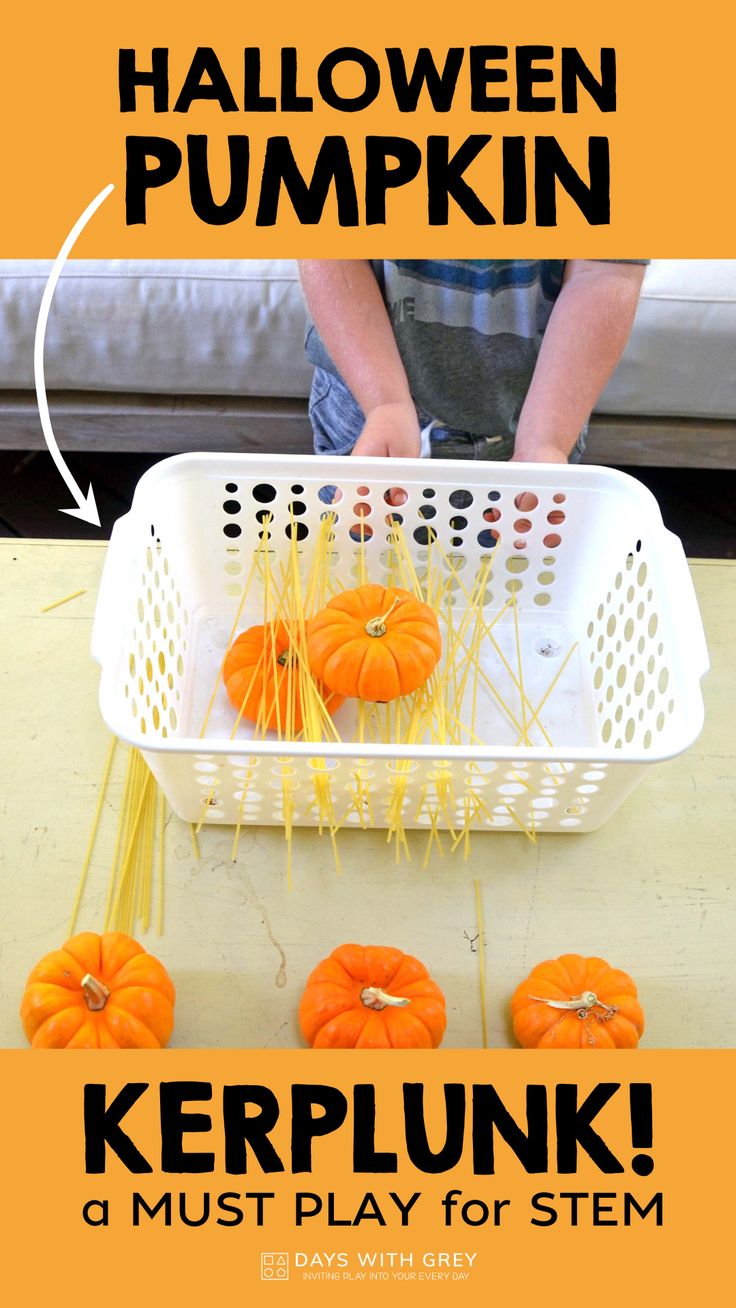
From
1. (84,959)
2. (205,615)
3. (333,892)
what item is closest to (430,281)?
(205,615)

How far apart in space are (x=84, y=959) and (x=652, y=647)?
1.76 ft

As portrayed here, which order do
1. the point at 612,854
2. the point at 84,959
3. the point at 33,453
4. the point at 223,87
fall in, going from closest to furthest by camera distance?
1. the point at 84,959
2. the point at 612,854
3. the point at 223,87
4. the point at 33,453

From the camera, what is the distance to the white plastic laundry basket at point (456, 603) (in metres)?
0.78

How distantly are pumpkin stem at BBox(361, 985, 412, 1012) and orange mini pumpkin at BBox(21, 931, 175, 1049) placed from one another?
15 cm

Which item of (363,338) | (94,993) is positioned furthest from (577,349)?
(94,993)

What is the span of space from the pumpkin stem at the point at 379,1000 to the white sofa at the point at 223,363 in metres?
1.11

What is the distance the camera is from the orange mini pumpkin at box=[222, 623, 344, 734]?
3.04 feet

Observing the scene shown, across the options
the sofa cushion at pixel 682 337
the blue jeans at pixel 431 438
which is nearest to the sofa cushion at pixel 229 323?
the sofa cushion at pixel 682 337

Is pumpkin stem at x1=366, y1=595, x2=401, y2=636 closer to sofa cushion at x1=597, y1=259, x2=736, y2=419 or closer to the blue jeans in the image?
the blue jeans

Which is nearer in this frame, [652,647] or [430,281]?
[652,647]

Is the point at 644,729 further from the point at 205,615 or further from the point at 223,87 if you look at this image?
the point at 223,87

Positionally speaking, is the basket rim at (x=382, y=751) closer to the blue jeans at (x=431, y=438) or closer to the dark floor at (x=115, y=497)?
the blue jeans at (x=431, y=438)

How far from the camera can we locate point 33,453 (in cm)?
192

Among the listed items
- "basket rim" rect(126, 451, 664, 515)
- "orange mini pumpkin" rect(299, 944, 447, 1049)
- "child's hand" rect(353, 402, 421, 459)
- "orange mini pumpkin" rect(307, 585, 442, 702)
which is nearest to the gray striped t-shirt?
"child's hand" rect(353, 402, 421, 459)
